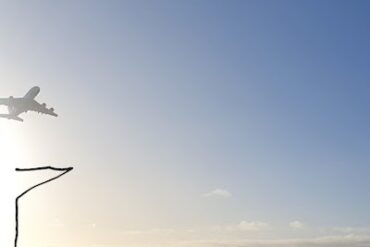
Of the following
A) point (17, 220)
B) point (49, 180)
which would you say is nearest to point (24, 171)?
point (49, 180)

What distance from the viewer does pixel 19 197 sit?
927cm

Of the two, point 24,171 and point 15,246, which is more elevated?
point 24,171

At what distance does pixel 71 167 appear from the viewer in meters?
9.27

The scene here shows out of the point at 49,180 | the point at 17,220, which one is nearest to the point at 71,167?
the point at 49,180

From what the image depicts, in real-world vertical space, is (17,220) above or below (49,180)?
below

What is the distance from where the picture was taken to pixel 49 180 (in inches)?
348

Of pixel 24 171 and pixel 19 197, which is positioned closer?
pixel 24 171

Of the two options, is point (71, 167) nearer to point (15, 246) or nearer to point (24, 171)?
point (24, 171)

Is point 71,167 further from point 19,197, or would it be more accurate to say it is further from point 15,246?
point 15,246

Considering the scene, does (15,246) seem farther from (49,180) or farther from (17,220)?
(49,180)

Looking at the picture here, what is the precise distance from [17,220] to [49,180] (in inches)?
41.2

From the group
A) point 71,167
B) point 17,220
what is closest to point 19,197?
point 17,220

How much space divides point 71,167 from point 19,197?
3.47ft

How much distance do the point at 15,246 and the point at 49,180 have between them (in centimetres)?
131
